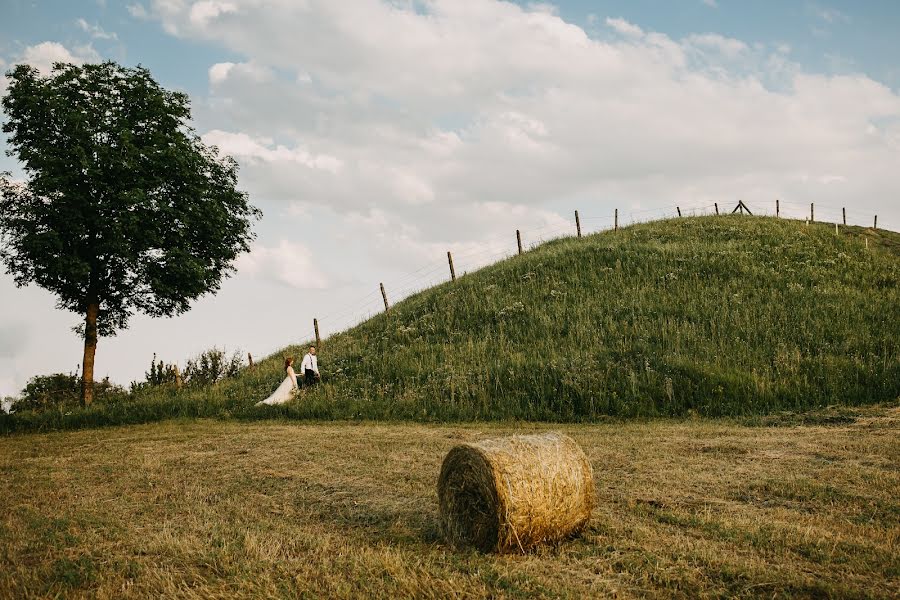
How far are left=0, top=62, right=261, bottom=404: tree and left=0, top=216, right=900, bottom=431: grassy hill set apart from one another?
545 cm

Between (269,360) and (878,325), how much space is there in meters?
26.5

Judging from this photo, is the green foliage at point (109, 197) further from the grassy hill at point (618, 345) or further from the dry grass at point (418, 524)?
the dry grass at point (418, 524)

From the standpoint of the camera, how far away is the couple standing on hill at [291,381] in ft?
70.3

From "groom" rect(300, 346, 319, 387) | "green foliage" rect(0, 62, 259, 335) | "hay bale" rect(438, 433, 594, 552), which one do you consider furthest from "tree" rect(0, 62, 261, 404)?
"hay bale" rect(438, 433, 594, 552)

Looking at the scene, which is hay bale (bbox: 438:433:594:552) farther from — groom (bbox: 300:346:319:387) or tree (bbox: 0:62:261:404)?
tree (bbox: 0:62:261:404)

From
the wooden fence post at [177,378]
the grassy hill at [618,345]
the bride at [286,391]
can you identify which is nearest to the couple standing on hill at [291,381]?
the bride at [286,391]

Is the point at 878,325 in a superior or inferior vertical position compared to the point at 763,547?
superior

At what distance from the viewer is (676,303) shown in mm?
24594

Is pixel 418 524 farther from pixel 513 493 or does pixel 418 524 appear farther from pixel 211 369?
pixel 211 369

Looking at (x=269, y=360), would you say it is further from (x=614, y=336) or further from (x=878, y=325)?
(x=878, y=325)

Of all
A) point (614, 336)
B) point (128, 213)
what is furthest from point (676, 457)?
point (128, 213)

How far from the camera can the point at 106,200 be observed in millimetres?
25781

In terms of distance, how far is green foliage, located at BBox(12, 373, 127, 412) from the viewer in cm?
2745

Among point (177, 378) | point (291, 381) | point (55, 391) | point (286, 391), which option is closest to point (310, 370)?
point (291, 381)
